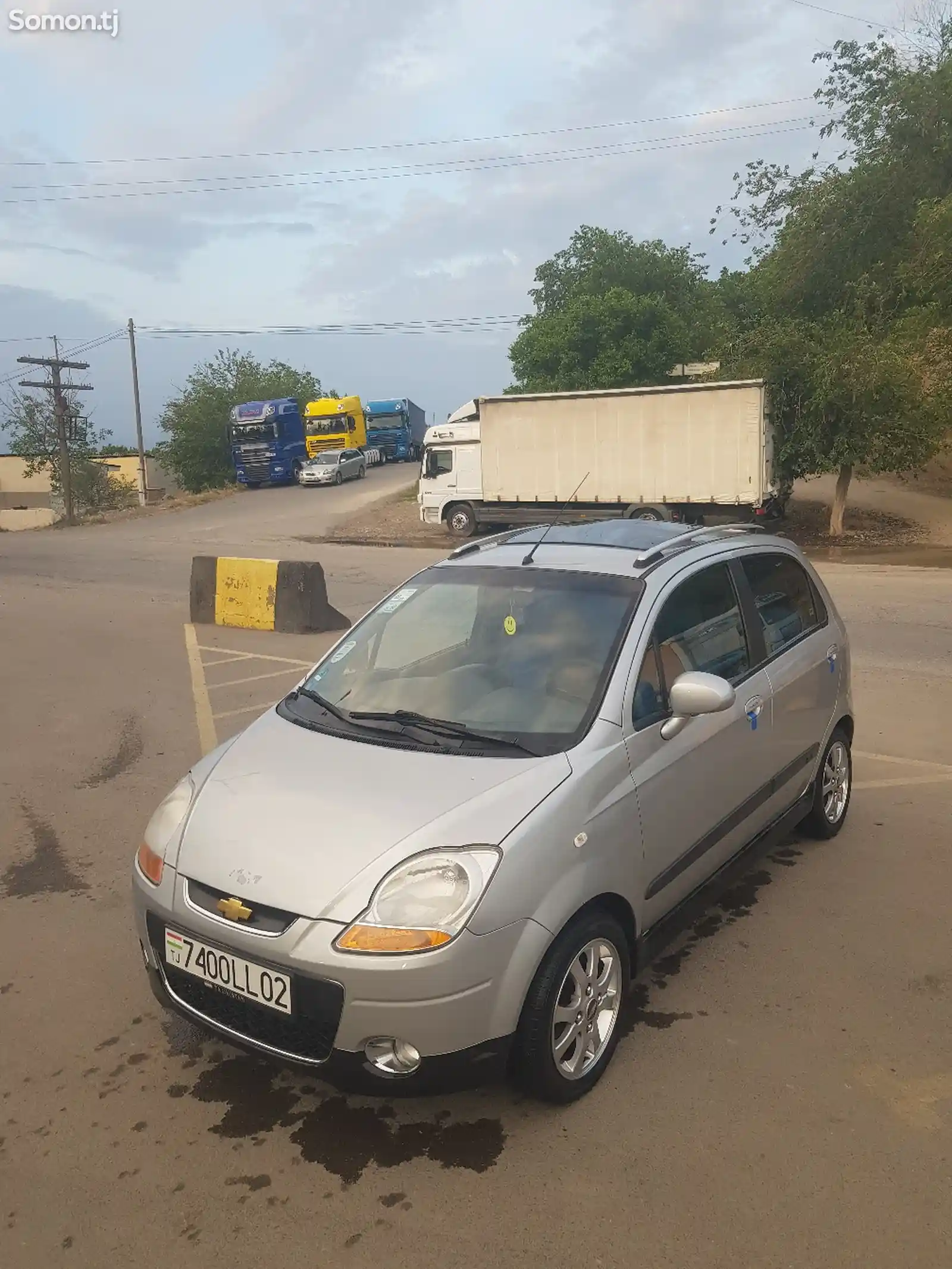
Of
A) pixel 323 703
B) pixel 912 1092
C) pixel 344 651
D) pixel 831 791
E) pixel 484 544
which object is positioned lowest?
pixel 912 1092

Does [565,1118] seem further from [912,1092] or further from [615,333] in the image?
[615,333]

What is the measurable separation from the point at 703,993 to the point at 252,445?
3750 cm

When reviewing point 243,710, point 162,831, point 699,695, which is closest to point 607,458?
point 243,710

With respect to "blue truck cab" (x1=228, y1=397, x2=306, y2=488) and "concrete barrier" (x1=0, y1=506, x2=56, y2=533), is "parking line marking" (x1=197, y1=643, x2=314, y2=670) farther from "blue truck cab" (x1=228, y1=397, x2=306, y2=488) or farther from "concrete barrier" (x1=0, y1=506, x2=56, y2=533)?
"concrete barrier" (x1=0, y1=506, x2=56, y2=533)

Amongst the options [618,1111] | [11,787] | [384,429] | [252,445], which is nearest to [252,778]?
[618,1111]

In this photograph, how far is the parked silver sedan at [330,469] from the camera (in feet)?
126

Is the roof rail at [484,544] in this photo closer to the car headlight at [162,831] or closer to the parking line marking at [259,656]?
the car headlight at [162,831]

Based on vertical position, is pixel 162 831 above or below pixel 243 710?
above

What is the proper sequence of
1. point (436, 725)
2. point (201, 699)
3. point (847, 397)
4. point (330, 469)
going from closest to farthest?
point (436, 725) → point (201, 699) → point (847, 397) → point (330, 469)

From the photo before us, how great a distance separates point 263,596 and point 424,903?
9.40 meters

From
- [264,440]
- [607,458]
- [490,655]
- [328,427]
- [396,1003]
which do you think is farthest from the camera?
[328,427]

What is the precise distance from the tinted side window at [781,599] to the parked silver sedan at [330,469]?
34649 mm

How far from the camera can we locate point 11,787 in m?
6.39

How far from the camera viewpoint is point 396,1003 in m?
2.69
